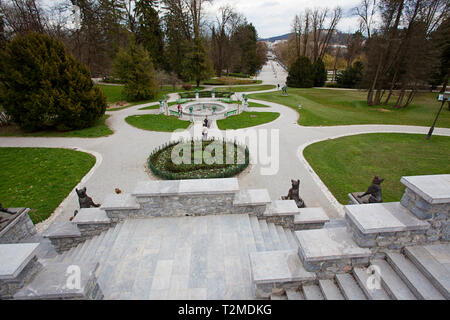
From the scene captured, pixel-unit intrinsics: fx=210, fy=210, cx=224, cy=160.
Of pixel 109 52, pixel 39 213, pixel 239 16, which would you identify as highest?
pixel 239 16

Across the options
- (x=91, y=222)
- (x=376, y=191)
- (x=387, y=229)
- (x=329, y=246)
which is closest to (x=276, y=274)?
(x=329, y=246)

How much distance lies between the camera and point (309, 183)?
31.4ft

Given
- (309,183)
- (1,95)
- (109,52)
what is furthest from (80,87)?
(109,52)

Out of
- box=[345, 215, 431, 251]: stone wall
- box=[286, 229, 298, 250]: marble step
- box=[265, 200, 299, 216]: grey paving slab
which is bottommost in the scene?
box=[286, 229, 298, 250]: marble step

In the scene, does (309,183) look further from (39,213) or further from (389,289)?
(39,213)

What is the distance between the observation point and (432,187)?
11.7ft

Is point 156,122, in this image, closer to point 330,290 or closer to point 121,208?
point 121,208

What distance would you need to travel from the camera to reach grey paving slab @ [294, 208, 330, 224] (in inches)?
232

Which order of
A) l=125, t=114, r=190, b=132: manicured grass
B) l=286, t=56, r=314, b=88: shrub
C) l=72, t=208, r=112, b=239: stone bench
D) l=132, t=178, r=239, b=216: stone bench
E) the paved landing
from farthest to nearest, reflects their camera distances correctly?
l=286, t=56, r=314, b=88: shrub
l=125, t=114, r=190, b=132: manicured grass
l=72, t=208, r=112, b=239: stone bench
l=132, t=178, r=239, b=216: stone bench
the paved landing

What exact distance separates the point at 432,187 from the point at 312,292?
271 cm

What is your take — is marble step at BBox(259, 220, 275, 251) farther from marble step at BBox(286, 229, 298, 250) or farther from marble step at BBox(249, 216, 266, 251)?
marble step at BBox(286, 229, 298, 250)

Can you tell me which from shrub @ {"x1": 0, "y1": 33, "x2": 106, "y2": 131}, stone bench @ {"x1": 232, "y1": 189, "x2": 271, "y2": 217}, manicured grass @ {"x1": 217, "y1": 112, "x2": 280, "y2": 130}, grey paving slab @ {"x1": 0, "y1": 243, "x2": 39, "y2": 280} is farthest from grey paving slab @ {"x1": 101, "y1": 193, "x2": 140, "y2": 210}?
shrub @ {"x1": 0, "y1": 33, "x2": 106, "y2": 131}

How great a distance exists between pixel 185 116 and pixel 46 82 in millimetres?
10608

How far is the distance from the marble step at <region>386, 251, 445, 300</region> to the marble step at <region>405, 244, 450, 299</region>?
67 mm
